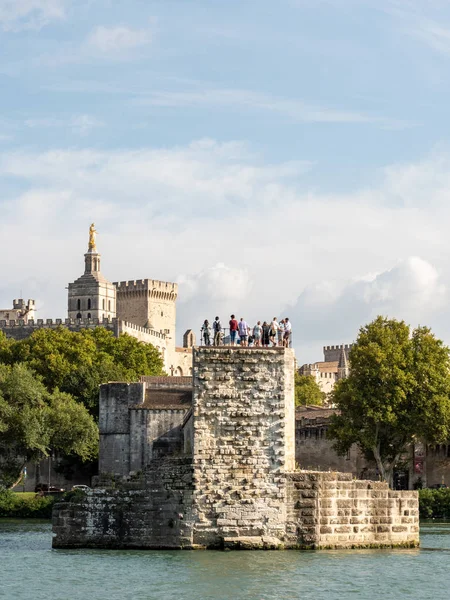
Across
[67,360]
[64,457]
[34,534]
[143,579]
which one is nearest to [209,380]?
[143,579]

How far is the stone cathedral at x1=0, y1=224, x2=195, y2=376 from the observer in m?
144

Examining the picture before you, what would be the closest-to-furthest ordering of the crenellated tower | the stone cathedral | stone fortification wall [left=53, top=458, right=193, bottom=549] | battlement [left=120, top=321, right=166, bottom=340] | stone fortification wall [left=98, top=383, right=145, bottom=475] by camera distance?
stone fortification wall [left=53, top=458, right=193, bottom=549] < stone fortification wall [left=98, top=383, right=145, bottom=475] < battlement [left=120, top=321, right=166, bottom=340] < the stone cathedral < the crenellated tower

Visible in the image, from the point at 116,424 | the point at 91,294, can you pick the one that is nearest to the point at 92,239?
the point at 91,294

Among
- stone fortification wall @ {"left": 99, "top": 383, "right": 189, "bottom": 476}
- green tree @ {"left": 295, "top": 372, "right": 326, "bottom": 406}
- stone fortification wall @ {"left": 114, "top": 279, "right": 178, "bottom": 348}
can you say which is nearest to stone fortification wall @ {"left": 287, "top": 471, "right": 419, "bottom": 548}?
stone fortification wall @ {"left": 99, "top": 383, "right": 189, "bottom": 476}

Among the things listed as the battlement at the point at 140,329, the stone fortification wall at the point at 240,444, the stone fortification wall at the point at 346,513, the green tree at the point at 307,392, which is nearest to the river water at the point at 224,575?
the stone fortification wall at the point at 346,513

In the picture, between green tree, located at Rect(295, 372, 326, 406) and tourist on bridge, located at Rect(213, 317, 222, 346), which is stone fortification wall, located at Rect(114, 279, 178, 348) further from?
tourist on bridge, located at Rect(213, 317, 222, 346)

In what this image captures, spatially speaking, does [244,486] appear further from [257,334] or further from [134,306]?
[134,306]

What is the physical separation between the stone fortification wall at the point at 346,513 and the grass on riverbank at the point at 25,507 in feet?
105

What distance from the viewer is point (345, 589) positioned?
120ft

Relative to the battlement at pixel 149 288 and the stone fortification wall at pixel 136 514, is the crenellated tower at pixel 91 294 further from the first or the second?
the stone fortification wall at pixel 136 514

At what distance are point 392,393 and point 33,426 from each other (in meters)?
18.4

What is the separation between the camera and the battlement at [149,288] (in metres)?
159

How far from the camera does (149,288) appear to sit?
6255 inches

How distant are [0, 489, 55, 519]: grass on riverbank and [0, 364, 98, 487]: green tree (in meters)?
2.41
